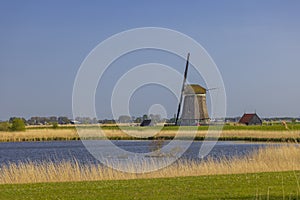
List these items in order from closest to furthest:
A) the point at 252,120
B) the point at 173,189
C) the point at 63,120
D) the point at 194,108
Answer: the point at 173,189 < the point at 194,108 < the point at 252,120 < the point at 63,120

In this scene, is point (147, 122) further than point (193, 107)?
Yes

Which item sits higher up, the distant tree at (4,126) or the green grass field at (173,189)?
the distant tree at (4,126)

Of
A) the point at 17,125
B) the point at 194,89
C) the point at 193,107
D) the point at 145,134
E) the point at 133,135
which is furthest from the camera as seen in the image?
the point at 17,125

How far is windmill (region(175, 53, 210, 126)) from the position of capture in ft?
156

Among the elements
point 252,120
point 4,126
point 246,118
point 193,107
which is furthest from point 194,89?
point 4,126

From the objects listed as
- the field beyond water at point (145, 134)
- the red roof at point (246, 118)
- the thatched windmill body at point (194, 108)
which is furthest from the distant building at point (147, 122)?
the red roof at point (246, 118)

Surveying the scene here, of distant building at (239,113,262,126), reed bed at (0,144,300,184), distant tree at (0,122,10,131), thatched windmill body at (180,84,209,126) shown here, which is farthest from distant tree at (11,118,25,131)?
reed bed at (0,144,300,184)

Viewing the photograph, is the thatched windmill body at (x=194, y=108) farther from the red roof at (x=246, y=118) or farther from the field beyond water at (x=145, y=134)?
the red roof at (x=246, y=118)

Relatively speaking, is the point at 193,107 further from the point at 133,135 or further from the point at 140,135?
the point at 140,135

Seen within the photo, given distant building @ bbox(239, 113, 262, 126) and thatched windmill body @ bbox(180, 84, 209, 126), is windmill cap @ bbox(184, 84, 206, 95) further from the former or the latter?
distant building @ bbox(239, 113, 262, 126)

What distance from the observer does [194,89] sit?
48.9 metres

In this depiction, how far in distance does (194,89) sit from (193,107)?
2.00 m

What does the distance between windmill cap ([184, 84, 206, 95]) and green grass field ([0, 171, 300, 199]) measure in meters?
36.9

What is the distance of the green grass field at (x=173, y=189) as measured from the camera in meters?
8.95
